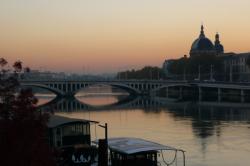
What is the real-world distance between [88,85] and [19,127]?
237 ft

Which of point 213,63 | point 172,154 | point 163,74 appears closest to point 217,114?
point 172,154

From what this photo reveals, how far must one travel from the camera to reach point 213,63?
341ft

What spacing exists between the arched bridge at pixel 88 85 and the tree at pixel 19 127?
64275mm

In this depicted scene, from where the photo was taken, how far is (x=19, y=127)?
1010 cm

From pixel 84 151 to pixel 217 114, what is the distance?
30794 millimetres

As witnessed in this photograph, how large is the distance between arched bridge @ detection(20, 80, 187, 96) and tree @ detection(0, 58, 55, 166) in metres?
64.3

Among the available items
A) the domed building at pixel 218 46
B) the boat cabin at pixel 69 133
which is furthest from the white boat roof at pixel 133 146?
the domed building at pixel 218 46

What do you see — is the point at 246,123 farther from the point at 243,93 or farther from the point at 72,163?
the point at 243,93

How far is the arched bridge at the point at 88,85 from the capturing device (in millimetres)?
77938

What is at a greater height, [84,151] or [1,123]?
[1,123]

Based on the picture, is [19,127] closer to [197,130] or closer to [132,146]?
[132,146]

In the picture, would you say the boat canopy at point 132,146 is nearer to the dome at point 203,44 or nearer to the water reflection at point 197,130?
the water reflection at point 197,130

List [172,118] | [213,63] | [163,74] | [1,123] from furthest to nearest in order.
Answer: [163,74] < [213,63] < [172,118] < [1,123]

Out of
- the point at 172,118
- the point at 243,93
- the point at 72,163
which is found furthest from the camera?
the point at 243,93
